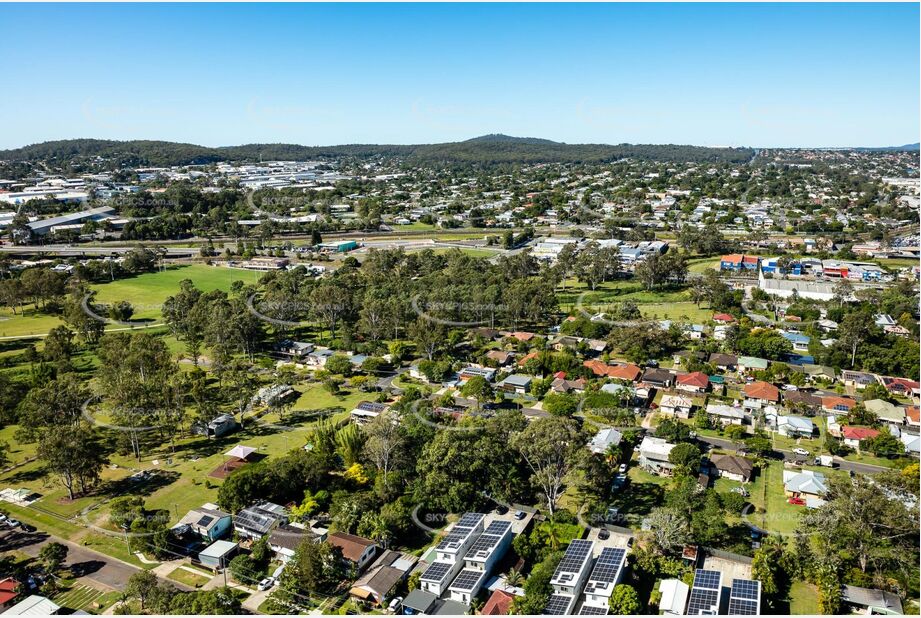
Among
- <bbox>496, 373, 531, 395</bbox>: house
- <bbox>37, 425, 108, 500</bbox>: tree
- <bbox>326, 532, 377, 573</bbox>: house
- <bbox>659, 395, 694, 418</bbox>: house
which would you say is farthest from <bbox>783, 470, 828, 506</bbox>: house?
<bbox>37, 425, 108, 500</bbox>: tree

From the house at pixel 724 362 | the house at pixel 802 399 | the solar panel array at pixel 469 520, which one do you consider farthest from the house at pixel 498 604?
the house at pixel 724 362

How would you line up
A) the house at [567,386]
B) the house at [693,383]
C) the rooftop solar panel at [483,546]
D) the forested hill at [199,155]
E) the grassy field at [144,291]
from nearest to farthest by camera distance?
1. the rooftop solar panel at [483,546]
2. the house at [693,383]
3. the house at [567,386]
4. the grassy field at [144,291]
5. the forested hill at [199,155]

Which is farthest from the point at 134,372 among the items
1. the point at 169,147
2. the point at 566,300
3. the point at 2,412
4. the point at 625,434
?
the point at 169,147

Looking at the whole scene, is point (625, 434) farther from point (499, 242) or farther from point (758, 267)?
point (499, 242)

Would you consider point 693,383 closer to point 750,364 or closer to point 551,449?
point 750,364

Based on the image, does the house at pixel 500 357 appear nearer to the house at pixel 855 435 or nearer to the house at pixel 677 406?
the house at pixel 677 406

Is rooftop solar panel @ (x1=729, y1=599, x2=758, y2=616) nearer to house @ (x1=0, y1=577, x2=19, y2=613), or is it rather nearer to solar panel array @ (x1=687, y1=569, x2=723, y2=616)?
solar panel array @ (x1=687, y1=569, x2=723, y2=616)

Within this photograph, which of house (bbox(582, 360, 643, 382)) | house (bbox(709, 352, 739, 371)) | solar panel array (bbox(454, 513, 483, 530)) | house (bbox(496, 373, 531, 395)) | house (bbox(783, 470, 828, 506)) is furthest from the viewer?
house (bbox(709, 352, 739, 371))
